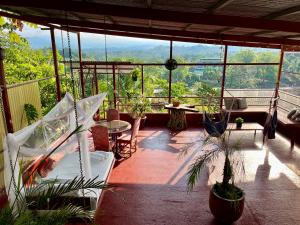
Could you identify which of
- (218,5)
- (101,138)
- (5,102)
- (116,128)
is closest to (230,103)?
(116,128)

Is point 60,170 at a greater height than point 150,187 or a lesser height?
greater

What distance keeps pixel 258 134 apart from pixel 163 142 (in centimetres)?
284

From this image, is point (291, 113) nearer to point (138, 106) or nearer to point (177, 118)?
point (177, 118)

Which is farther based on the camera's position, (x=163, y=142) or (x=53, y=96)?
(x=53, y=96)

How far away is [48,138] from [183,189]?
2401 millimetres

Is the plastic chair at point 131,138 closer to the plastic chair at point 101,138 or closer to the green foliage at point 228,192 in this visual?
the plastic chair at point 101,138

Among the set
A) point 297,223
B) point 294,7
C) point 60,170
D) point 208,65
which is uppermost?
point 294,7

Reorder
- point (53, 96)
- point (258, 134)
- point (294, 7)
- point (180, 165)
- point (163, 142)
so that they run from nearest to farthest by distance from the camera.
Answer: point (294, 7), point (180, 165), point (163, 142), point (258, 134), point (53, 96)

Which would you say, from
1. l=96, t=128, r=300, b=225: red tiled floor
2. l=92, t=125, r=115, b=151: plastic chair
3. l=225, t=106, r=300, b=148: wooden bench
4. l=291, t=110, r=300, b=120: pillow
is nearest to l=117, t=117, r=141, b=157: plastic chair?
l=96, t=128, r=300, b=225: red tiled floor

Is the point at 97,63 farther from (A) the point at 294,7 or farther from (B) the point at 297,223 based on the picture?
(B) the point at 297,223

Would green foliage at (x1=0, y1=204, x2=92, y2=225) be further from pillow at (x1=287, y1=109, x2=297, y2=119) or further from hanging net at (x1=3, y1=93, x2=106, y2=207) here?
pillow at (x1=287, y1=109, x2=297, y2=119)

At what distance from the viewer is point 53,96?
9.06m

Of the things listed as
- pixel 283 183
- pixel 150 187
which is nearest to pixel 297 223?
pixel 283 183

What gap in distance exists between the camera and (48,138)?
3.42m
